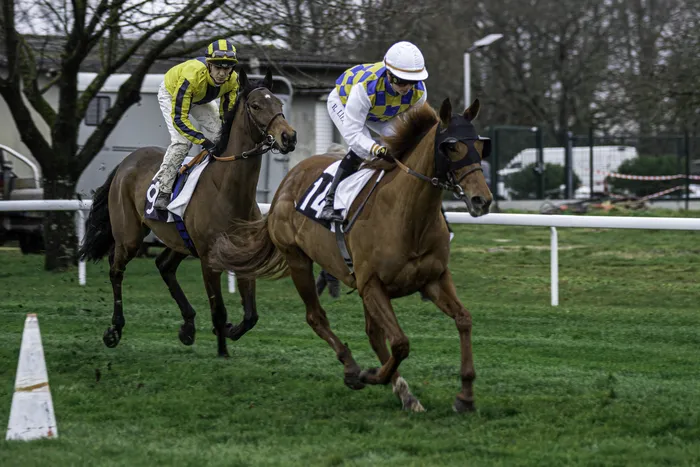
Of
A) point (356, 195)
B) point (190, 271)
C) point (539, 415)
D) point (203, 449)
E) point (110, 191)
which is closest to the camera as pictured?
point (203, 449)

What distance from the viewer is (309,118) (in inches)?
766

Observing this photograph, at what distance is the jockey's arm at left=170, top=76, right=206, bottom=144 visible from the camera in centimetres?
747

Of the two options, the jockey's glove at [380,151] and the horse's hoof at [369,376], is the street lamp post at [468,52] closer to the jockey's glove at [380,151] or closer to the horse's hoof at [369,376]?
the jockey's glove at [380,151]

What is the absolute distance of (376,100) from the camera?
5.98m

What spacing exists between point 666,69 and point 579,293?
725 cm

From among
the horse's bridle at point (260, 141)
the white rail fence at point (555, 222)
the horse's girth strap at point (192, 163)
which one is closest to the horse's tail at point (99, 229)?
the white rail fence at point (555, 222)

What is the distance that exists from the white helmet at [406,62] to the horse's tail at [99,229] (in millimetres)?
3793

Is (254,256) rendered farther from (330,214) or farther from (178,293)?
(178,293)

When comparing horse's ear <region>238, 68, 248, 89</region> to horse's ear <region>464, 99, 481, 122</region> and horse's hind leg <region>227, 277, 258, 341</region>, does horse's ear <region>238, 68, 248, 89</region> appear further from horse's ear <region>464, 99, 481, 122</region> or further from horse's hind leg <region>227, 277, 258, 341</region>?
horse's ear <region>464, 99, 481, 122</region>

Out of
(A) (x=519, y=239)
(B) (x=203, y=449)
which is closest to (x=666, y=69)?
(A) (x=519, y=239)

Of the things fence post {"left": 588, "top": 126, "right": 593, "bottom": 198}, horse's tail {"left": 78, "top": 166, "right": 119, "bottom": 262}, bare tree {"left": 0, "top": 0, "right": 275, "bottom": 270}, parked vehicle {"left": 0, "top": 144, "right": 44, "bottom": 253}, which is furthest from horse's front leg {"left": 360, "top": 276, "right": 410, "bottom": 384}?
fence post {"left": 588, "top": 126, "right": 593, "bottom": 198}

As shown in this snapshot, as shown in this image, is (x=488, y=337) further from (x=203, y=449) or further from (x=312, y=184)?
(x=203, y=449)

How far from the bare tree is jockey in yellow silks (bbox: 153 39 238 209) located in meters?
3.62

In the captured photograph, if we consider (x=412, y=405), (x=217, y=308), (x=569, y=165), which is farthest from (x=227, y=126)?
(x=569, y=165)
